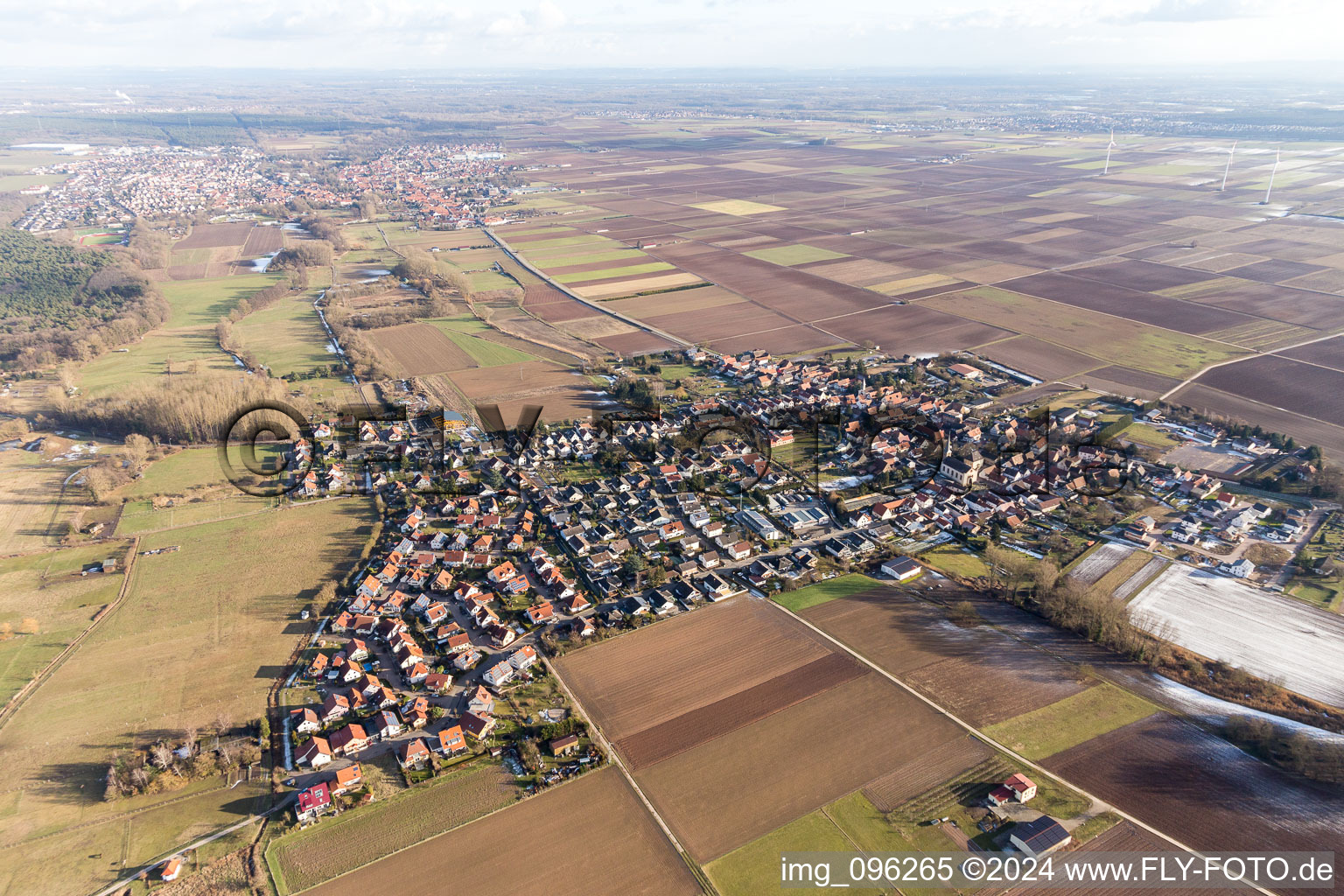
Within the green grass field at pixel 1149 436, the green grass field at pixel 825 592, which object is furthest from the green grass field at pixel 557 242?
the green grass field at pixel 825 592

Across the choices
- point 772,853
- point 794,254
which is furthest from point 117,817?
point 794,254

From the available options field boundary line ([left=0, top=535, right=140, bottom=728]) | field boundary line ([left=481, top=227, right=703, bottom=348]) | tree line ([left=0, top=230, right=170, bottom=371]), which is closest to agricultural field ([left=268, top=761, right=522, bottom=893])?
field boundary line ([left=0, top=535, right=140, bottom=728])

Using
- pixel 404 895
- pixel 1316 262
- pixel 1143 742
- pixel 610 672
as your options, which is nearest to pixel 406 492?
pixel 610 672

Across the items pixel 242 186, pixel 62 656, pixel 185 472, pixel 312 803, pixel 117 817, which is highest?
pixel 242 186

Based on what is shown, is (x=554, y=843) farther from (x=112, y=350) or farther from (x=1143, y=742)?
(x=112, y=350)

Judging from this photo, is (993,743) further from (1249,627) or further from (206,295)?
(206,295)

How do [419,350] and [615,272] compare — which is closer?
[419,350]

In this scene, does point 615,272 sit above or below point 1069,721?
above
